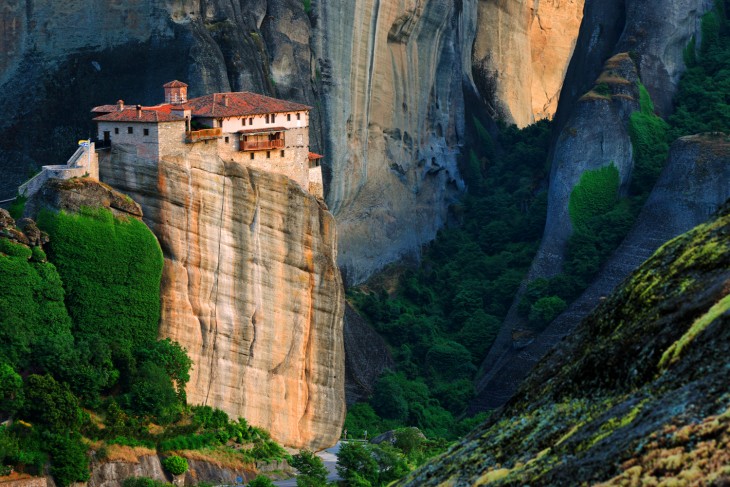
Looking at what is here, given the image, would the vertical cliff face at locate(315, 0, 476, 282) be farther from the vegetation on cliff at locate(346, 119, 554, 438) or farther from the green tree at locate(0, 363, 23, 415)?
the green tree at locate(0, 363, 23, 415)

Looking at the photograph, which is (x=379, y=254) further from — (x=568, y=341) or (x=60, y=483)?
(x=568, y=341)

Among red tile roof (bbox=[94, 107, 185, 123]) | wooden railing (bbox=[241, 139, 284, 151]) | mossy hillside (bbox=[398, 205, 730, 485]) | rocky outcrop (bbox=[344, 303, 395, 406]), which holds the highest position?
red tile roof (bbox=[94, 107, 185, 123])

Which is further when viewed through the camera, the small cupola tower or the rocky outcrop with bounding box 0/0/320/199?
the rocky outcrop with bounding box 0/0/320/199

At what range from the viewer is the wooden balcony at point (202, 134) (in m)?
54.2

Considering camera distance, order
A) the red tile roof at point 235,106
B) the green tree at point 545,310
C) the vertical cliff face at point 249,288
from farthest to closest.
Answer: the green tree at point 545,310 → the red tile roof at point 235,106 → the vertical cliff face at point 249,288

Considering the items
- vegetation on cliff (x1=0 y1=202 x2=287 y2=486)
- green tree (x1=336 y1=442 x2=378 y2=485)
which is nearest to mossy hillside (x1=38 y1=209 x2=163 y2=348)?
vegetation on cliff (x1=0 y1=202 x2=287 y2=486)

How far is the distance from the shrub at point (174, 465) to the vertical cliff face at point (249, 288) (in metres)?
4.28

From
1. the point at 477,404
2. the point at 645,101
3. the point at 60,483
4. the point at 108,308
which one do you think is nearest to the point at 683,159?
the point at 645,101

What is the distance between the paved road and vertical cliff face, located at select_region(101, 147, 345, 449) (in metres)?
0.46

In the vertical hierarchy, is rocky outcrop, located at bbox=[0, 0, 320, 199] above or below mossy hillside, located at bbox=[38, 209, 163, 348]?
above

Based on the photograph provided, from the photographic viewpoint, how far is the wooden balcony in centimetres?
5419

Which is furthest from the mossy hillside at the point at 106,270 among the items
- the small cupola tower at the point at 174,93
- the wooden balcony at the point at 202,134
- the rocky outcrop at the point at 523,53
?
the rocky outcrop at the point at 523,53

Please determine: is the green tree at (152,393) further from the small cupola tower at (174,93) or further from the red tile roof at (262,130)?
the small cupola tower at (174,93)

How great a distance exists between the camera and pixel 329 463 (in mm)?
56500
